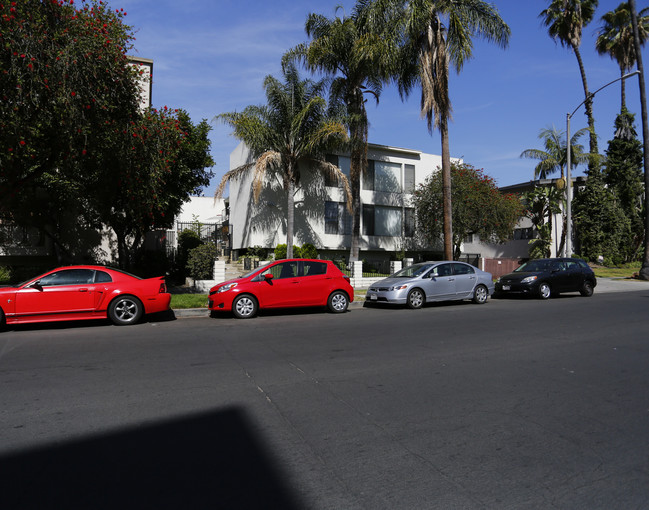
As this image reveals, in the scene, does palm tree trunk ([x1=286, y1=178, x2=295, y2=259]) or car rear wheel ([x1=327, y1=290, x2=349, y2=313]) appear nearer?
car rear wheel ([x1=327, y1=290, x2=349, y2=313])

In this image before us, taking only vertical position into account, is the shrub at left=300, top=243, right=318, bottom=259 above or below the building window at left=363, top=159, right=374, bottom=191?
below

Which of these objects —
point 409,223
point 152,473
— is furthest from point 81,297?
point 409,223

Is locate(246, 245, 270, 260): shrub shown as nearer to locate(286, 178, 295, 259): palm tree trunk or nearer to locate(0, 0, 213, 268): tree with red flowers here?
locate(286, 178, 295, 259): palm tree trunk

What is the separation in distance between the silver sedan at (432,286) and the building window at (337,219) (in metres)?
11.5

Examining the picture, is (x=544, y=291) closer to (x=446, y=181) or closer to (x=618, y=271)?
(x=446, y=181)

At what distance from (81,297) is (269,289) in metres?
4.41

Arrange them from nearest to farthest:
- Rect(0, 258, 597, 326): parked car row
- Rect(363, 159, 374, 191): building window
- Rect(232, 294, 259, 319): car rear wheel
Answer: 1. Rect(0, 258, 597, 326): parked car row
2. Rect(232, 294, 259, 319): car rear wheel
3. Rect(363, 159, 374, 191): building window

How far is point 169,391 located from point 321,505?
299 cm

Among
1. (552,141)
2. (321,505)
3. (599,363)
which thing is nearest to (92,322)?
(321,505)

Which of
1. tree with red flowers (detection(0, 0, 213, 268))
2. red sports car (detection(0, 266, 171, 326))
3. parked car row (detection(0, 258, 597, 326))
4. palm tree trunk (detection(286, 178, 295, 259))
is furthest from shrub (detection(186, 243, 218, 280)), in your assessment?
red sports car (detection(0, 266, 171, 326))

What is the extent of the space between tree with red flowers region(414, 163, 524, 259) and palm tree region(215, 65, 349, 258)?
7068 mm

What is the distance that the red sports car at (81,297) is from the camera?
9.79 m

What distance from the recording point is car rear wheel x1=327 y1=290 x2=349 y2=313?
1277cm

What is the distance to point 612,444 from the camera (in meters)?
3.91
